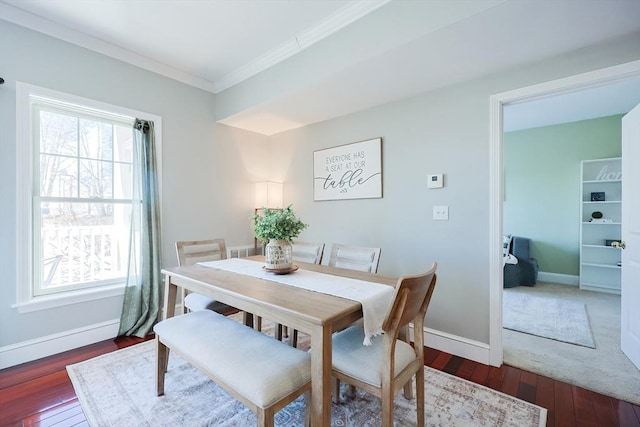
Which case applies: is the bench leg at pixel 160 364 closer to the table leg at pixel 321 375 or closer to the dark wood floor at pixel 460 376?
the dark wood floor at pixel 460 376

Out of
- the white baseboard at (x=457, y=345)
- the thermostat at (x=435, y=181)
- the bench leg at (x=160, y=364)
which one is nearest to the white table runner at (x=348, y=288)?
the bench leg at (x=160, y=364)

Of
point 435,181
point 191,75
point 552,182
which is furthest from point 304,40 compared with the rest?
point 552,182

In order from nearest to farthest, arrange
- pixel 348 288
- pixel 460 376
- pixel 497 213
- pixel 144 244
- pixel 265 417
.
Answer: pixel 265 417 → pixel 348 288 → pixel 460 376 → pixel 497 213 → pixel 144 244

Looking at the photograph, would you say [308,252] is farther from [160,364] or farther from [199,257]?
[160,364]

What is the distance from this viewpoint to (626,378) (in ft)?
6.61

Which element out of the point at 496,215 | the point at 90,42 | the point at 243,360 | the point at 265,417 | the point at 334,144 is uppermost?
the point at 90,42

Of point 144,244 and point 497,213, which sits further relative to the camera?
point 144,244

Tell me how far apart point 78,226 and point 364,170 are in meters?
2.79

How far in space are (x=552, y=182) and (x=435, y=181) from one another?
3623mm

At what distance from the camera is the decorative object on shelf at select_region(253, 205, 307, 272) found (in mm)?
1808

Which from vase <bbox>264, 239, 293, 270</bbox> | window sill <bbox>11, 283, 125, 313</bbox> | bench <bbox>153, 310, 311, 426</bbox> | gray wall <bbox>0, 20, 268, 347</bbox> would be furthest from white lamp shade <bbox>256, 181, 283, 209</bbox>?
bench <bbox>153, 310, 311, 426</bbox>

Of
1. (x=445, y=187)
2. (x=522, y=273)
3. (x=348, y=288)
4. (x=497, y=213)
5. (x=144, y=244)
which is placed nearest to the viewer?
(x=348, y=288)

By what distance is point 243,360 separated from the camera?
1.30 meters

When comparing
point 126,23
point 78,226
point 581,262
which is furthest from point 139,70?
point 581,262
